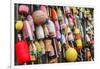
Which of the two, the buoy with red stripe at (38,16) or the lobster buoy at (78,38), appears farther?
the lobster buoy at (78,38)

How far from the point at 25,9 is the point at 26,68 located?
0.45 meters

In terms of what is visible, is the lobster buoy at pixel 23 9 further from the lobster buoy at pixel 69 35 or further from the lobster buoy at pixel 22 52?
the lobster buoy at pixel 69 35

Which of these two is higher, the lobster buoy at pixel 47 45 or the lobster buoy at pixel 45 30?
the lobster buoy at pixel 45 30

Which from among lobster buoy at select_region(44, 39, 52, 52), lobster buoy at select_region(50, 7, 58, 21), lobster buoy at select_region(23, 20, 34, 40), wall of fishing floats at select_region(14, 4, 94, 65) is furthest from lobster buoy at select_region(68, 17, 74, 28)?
lobster buoy at select_region(23, 20, 34, 40)

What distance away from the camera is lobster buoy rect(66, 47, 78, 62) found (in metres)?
1.75

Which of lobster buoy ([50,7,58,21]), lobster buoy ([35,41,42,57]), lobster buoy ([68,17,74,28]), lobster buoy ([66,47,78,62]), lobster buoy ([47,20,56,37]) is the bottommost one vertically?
lobster buoy ([66,47,78,62])

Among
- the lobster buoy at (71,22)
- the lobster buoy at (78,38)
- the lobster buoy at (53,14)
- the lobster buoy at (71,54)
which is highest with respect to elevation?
the lobster buoy at (53,14)

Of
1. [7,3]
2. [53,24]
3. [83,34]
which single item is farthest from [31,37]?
[83,34]

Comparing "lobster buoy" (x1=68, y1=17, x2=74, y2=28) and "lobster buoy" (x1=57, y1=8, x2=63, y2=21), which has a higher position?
"lobster buoy" (x1=57, y1=8, x2=63, y2=21)

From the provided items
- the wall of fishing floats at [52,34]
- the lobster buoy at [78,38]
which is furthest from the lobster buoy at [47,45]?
the lobster buoy at [78,38]

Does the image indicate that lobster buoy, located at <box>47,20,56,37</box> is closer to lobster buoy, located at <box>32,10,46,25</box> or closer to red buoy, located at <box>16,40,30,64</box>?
lobster buoy, located at <box>32,10,46,25</box>

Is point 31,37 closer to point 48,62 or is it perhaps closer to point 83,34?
point 48,62

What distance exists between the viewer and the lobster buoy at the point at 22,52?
1.64 m

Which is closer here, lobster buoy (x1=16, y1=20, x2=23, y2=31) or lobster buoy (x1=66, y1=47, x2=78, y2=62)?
lobster buoy (x1=16, y1=20, x2=23, y2=31)
